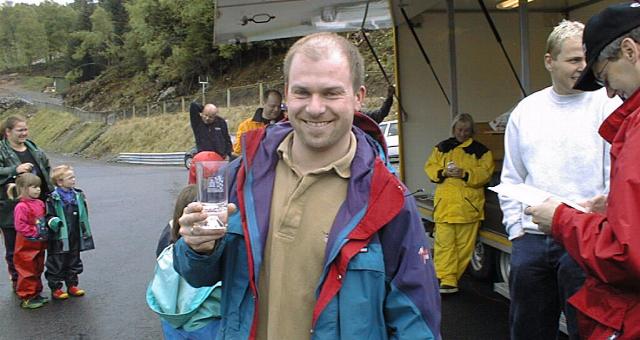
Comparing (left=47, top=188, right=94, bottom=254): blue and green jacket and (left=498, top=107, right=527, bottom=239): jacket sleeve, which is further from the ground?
(left=498, top=107, right=527, bottom=239): jacket sleeve

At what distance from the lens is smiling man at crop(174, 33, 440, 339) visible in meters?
1.89

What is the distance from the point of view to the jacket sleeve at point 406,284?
1.94 metres

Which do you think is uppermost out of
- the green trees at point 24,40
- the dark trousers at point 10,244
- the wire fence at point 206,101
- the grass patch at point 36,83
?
the green trees at point 24,40

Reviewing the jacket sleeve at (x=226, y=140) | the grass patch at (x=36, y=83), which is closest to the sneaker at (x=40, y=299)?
the jacket sleeve at (x=226, y=140)

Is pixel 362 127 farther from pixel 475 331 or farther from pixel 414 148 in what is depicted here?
pixel 414 148

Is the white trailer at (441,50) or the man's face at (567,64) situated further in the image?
the white trailer at (441,50)

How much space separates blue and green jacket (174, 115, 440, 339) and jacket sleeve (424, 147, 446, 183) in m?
4.00

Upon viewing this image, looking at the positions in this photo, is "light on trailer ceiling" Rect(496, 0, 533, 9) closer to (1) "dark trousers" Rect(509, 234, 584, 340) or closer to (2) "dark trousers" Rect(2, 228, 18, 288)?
(1) "dark trousers" Rect(509, 234, 584, 340)

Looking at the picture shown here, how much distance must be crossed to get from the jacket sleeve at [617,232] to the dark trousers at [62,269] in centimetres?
567

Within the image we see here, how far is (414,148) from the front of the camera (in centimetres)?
772

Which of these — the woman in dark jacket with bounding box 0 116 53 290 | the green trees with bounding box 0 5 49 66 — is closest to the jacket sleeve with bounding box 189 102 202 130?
the woman in dark jacket with bounding box 0 116 53 290

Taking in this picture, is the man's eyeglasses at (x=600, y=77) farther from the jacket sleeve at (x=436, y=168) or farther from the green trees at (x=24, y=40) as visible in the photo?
the green trees at (x=24, y=40)

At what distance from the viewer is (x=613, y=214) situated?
6.15 feet

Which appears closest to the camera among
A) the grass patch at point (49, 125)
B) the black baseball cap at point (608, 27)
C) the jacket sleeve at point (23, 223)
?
the black baseball cap at point (608, 27)
